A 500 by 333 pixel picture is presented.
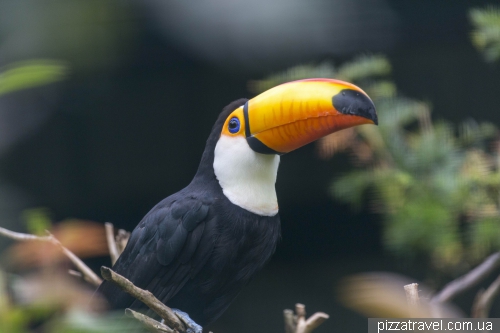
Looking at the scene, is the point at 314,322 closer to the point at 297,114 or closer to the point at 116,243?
the point at 297,114

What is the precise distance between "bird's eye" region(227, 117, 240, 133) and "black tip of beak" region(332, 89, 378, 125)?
0.36m

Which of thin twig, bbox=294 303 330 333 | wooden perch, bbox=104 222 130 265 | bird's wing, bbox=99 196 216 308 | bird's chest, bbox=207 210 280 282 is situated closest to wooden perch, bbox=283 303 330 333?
thin twig, bbox=294 303 330 333

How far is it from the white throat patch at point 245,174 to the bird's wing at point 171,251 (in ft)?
0.36

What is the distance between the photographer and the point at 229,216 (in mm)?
1904

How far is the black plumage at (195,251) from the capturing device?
6.17ft

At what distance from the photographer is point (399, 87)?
144 inches

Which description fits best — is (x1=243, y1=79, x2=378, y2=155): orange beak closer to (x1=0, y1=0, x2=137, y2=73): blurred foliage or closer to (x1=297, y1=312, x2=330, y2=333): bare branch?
(x1=297, y1=312, x2=330, y2=333): bare branch

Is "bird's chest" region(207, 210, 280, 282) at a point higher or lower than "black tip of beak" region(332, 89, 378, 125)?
lower

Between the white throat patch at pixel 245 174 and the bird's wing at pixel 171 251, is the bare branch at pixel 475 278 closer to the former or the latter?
the white throat patch at pixel 245 174

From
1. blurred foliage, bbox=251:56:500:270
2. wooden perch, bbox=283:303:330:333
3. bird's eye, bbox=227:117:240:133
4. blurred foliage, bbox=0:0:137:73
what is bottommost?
wooden perch, bbox=283:303:330:333

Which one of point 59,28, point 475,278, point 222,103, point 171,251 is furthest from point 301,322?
point 222,103

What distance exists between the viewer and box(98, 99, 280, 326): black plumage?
1881mm

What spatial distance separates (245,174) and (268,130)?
0.16 metres

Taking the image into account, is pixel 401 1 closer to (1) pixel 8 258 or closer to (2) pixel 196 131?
(2) pixel 196 131
